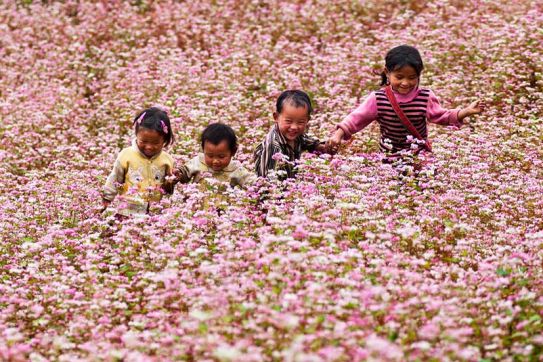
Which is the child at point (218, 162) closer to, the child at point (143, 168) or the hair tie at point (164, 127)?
the child at point (143, 168)

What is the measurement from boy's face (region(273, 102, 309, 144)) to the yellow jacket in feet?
4.25

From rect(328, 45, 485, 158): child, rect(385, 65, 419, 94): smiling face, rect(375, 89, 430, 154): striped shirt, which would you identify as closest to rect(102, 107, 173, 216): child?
Result: rect(328, 45, 485, 158): child

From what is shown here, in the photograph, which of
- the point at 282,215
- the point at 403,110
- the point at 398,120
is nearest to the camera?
the point at 282,215

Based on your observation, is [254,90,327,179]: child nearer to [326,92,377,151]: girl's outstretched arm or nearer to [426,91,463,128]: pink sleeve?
[326,92,377,151]: girl's outstretched arm

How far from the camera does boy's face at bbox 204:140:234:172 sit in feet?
25.0

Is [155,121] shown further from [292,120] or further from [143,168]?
[292,120]

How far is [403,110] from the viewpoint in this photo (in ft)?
27.2

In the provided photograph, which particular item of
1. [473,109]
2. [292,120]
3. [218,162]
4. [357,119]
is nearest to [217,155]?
[218,162]

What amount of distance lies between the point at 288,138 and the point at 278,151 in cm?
17

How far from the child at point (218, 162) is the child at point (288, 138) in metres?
0.27

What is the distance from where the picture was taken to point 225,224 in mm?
6562

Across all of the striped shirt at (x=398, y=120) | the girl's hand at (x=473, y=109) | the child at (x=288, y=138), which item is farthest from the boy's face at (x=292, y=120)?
the girl's hand at (x=473, y=109)

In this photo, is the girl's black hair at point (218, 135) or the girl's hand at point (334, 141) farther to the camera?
the girl's hand at point (334, 141)

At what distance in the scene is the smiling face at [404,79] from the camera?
8113mm
